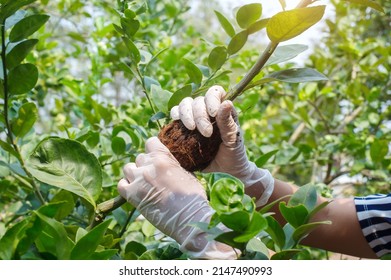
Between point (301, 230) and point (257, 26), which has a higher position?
point (257, 26)

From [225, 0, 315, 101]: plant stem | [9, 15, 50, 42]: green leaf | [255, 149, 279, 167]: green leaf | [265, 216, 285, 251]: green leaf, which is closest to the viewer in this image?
[265, 216, 285, 251]: green leaf

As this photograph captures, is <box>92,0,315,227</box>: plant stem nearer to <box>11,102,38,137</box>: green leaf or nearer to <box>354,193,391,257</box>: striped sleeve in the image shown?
<box>11,102,38,137</box>: green leaf

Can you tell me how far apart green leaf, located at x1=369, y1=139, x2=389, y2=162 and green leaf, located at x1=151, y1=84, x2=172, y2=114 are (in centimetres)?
94

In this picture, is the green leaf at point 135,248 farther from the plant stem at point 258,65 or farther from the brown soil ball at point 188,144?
the plant stem at point 258,65

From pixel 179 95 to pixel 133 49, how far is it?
12cm

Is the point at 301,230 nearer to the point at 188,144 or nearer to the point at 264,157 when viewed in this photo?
the point at 188,144

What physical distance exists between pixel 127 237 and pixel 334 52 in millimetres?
1700

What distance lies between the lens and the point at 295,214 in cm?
67

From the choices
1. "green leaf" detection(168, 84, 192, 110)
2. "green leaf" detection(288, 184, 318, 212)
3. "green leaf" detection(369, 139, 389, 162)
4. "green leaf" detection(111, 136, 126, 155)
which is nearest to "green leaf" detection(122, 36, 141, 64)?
"green leaf" detection(168, 84, 192, 110)

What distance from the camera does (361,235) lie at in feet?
4.27

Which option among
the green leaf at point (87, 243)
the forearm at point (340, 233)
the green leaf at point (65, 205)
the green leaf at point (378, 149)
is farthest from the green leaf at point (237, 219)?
the green leaf at point (378, 149)

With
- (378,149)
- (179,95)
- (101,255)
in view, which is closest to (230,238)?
(101,255)

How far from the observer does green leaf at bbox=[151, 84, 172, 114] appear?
1.03 m
